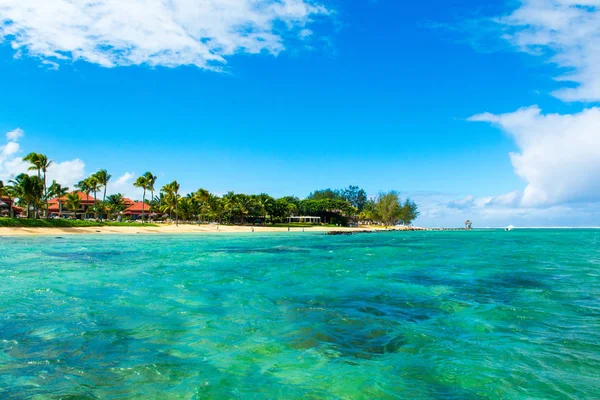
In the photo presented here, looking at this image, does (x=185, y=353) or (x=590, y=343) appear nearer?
(x=185, y=353)

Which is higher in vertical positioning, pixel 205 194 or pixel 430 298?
pixel 205 194

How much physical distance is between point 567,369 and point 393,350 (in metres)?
3.52

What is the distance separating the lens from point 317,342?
30.6 ft

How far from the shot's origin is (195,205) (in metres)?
118

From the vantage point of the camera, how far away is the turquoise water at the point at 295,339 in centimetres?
670

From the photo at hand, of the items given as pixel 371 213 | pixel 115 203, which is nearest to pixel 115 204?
pixel 115 203

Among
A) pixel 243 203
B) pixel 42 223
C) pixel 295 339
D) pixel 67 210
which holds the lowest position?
pixel 295 339

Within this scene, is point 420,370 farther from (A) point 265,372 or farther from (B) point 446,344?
(A) point 265,372

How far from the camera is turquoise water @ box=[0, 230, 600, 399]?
6.70m

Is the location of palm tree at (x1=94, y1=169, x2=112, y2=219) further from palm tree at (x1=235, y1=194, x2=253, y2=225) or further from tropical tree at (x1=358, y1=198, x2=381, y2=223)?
tropical tree at (x1=358, y1=198, x2=381, y2=223)

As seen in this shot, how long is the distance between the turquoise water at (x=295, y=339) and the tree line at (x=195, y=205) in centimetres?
6491

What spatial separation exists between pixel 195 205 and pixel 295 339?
11386 centimetres

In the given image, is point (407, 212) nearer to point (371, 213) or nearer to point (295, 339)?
point (371, 213)

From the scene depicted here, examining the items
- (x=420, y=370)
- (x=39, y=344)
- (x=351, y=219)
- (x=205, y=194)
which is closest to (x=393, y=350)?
(x=420, y=370)
